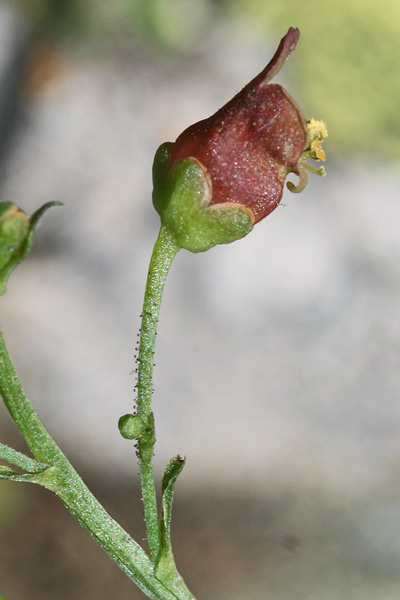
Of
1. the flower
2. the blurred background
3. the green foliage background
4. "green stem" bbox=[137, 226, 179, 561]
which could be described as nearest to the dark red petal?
the flower

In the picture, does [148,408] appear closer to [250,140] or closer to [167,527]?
[167,527]

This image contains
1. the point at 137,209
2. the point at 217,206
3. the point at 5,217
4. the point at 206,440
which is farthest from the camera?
the point at 137,209

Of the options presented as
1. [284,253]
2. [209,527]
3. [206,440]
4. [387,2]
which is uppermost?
[387,2]

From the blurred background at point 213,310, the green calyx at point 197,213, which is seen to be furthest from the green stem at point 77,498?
the blurred background at point 213,310

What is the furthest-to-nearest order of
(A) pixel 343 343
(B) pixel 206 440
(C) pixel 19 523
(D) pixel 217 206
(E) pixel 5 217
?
(A) pixel 343 343
(B) pixel 206 440
(C) pixel 19 523
(D) pixel 217 206
(E) pixel 5 217

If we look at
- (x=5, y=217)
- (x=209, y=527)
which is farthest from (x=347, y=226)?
(x=5, y=217)

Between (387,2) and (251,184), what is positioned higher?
(387,2)

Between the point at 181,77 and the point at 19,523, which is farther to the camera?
the point at 181,77

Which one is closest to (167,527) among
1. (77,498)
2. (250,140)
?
(77,498)

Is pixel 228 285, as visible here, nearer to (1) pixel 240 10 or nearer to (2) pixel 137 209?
(2) pixel 137 209
